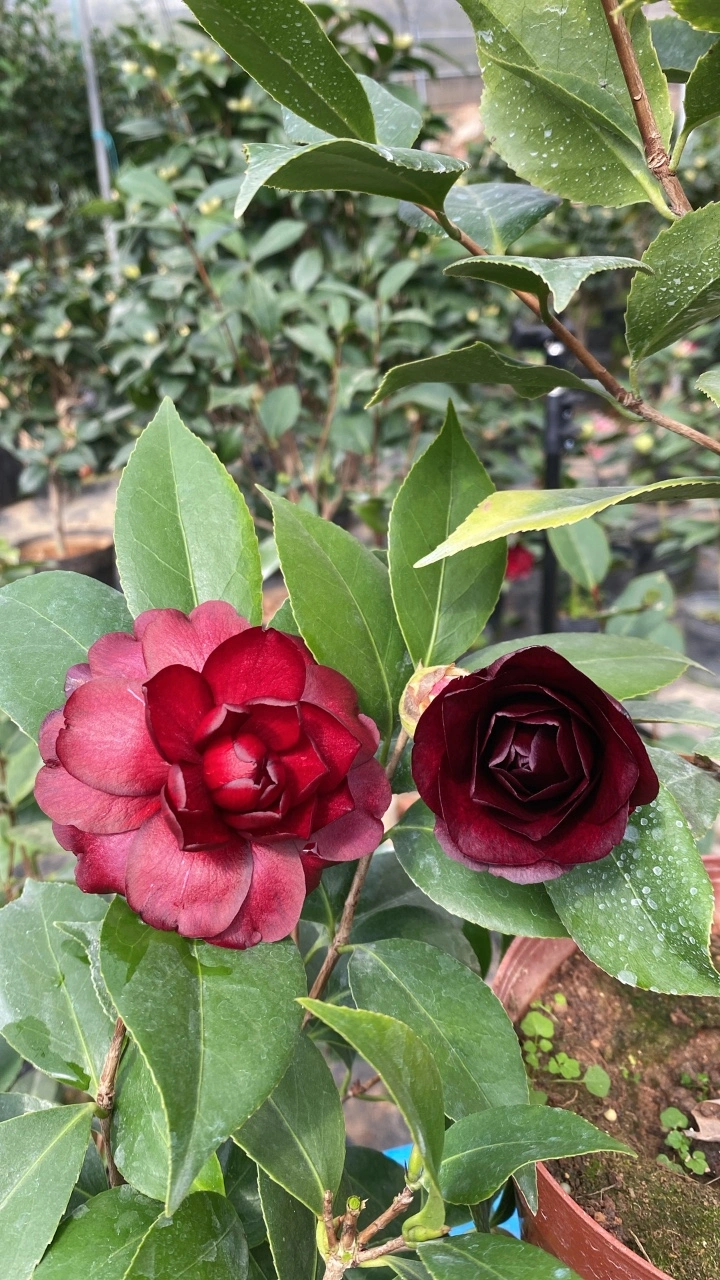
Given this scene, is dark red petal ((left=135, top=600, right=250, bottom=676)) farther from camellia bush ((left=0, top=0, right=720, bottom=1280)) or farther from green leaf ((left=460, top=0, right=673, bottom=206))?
green leaf ((left=460, top=0, right=673, bottom=206))

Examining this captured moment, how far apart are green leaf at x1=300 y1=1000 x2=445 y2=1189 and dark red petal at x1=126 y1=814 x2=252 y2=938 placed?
6 centimetres

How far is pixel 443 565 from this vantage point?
451 millimetres

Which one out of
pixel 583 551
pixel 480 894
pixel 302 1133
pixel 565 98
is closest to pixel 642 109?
pixel 565 98

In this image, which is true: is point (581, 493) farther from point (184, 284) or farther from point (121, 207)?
point (121, 207)

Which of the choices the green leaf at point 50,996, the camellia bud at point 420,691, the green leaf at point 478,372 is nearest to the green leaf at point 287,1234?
the green leaf at point 50,996

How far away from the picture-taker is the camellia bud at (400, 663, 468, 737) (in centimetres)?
39

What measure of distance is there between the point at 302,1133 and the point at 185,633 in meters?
0.22

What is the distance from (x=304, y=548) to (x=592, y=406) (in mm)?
4122

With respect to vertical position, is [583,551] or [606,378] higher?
[606,378]

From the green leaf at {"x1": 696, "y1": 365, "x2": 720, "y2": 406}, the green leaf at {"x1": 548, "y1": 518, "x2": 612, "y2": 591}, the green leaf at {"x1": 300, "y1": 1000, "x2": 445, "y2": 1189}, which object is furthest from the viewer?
the green leaf at {"x1": 548, "y1": 518, "x2": 612, "y2": 591}

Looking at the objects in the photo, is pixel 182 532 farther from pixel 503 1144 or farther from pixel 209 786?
pixel 503 1144

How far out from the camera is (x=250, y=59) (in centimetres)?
35

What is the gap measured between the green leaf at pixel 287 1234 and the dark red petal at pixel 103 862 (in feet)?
0.48

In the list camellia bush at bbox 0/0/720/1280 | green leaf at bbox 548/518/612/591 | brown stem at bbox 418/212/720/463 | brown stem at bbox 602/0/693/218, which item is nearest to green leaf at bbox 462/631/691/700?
camellia bush at bbox 0/0/720/1280
